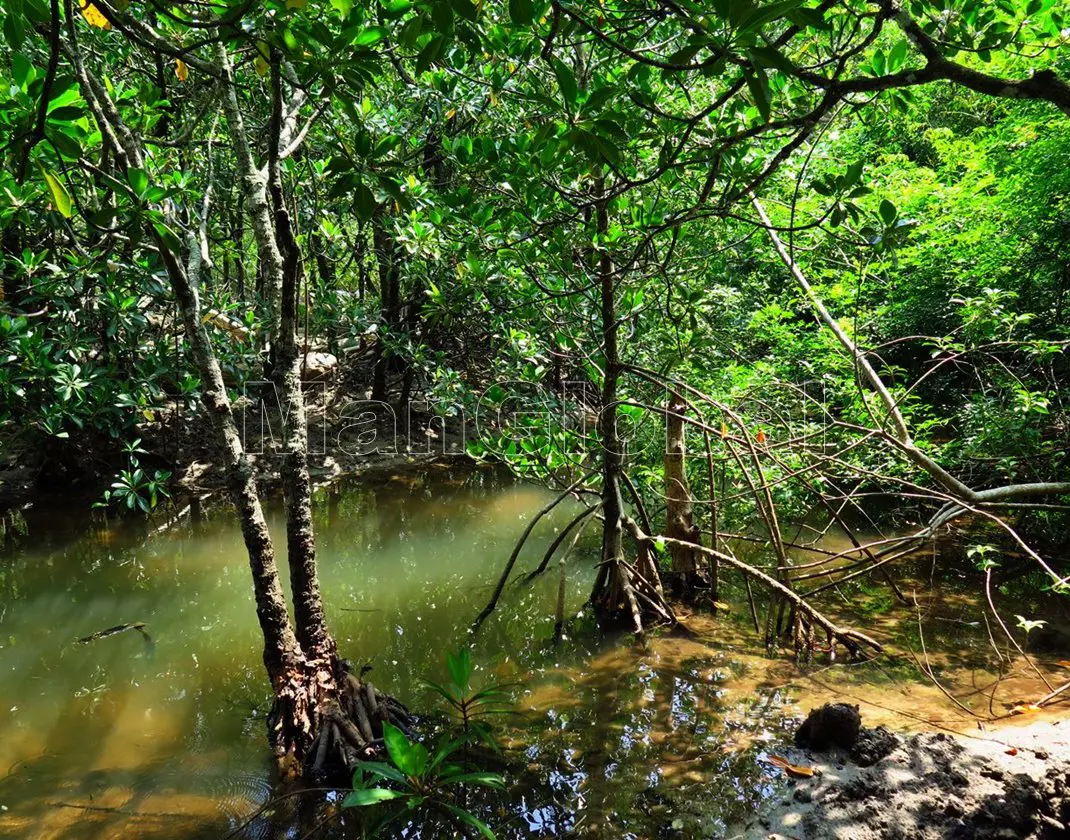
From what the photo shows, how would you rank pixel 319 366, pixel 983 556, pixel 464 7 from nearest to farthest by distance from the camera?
pixel 464 7 < pixel 983 556 < pixel 319 366

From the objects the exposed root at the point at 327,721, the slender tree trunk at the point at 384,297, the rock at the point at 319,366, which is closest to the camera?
the exposed root at the point at 327,721

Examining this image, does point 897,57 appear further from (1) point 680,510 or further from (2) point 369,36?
(1) point 680,510

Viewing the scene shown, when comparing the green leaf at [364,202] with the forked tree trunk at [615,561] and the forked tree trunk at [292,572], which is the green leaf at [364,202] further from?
the forked tree trunk at [615,561]

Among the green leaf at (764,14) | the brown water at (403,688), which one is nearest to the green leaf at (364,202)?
the green leaf at (764,14)

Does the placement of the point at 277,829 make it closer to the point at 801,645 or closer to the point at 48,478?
the point at 801,645

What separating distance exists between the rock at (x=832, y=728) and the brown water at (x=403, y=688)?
226 millimetres

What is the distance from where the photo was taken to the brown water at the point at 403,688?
123 inches

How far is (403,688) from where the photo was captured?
4.30 metres

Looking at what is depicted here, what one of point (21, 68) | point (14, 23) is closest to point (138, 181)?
point (21, 68)

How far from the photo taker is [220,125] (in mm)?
6430

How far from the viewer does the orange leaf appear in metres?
3.03

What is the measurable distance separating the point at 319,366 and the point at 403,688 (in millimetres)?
8405

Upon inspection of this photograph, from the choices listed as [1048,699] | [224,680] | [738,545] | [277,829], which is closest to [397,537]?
[224,680]

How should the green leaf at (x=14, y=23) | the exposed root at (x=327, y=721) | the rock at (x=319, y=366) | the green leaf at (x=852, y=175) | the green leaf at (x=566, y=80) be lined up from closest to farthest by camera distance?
the green leaf at (x=14, y=23) < the green leaf at (x=566, y=80) < the green leaf at (x=852, y=175) < the exposed root at (x=327, y=721) < the rock at (x=319, y=366)
